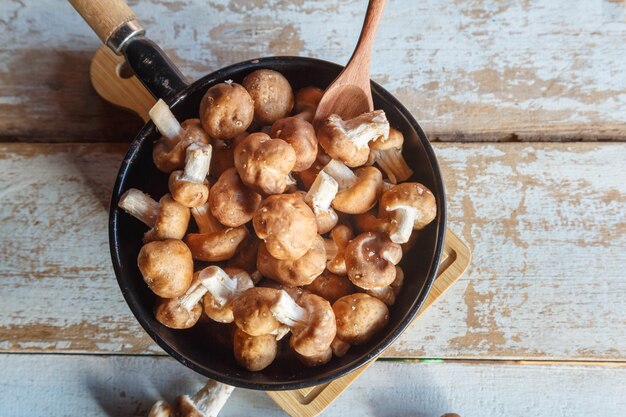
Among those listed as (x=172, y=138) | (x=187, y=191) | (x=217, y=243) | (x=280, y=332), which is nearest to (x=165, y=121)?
(x=172, y=138)

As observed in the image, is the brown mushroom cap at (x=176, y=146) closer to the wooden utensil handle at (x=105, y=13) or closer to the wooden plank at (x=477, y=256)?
the wooden utensil handle at (x=105, y=13)

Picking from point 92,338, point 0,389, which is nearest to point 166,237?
point 92,338

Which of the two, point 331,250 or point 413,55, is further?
point 413,55

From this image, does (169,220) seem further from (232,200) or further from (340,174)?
(340,174)

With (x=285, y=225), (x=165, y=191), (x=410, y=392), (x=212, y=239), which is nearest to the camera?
(x=285, y=225)

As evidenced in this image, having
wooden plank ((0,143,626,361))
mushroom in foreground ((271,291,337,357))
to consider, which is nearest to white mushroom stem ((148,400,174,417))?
wooden plank ((0,143,626,361))

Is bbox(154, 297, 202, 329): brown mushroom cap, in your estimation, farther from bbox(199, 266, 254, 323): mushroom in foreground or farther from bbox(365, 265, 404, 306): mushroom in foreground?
bbox(365, 265, 404, 306): mushroom in foreground
